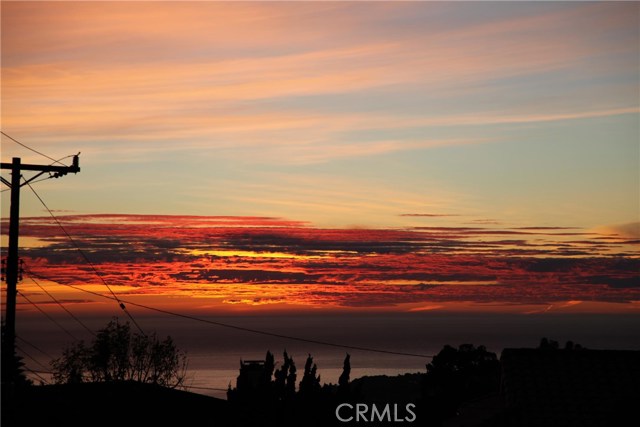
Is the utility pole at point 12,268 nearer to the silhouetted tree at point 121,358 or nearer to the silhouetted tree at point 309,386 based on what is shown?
the silhouetted tree at point 309,386

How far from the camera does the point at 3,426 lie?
23875 millimetres

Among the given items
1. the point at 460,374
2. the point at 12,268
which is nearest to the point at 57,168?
the point at 12,268

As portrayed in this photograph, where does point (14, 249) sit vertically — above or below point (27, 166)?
below

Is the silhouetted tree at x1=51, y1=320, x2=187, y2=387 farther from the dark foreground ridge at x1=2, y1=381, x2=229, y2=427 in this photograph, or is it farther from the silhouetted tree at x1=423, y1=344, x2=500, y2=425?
the dark foreground ridge at x1=2, y1=381, x2=229, y2=427

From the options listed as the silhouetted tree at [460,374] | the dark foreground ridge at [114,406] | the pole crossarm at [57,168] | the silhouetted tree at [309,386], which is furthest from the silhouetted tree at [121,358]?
the pole crossarm at [57,168]

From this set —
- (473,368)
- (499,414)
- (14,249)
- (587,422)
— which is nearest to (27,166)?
(14,249)

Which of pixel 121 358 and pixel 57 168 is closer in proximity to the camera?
pixel 57 168

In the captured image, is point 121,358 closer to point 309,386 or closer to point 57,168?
point 309,386

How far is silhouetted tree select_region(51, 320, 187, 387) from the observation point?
2950 inches

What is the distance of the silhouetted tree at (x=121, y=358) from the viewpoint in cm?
7494

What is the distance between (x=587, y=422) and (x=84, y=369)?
190 ft

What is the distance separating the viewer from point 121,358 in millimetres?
77312

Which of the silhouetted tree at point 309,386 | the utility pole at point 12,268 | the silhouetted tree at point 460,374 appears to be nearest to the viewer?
the utility pole at point 12,268

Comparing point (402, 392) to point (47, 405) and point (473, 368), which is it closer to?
point (473, 368)
